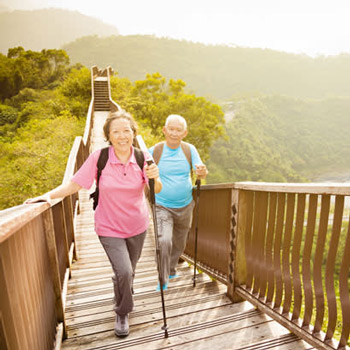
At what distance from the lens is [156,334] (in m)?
2.28

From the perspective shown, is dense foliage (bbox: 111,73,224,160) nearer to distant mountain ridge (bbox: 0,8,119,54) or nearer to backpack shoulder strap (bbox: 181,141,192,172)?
backpack shoulder strap (bbox: 181,141,192,172)

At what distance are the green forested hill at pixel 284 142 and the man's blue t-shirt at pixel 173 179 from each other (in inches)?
2101

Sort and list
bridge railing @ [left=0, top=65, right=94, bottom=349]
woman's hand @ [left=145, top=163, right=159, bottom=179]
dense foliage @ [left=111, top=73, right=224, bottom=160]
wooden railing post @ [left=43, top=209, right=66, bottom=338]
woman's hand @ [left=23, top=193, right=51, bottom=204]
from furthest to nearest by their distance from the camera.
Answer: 1. dense foliage @ [left=111, top=73, right=224, bottom=160]
2. woman's hand @ [left=145, top=163, right=159, bottom=179]
3. wooden railing post @ [left=43, top=209, right=66, bottom=338]
4. woman's hand @ [left=23, top=193, right=51, bottom=204]
5. bridge railing @ [left=0, top=65, right=94, bottom=349]

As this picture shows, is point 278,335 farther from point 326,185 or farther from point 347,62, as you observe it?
point 347,62

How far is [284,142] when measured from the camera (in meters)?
91.4

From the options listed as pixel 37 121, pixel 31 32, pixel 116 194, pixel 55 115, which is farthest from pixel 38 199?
pixel 31 32

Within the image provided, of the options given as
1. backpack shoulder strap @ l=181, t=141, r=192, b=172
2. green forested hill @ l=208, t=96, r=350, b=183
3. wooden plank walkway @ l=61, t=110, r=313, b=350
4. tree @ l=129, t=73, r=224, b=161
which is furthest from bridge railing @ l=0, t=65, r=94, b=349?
green forested hill @ l=208, t=96, r=350, b=183

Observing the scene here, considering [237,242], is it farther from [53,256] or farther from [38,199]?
[38,199]

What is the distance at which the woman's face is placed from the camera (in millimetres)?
2236

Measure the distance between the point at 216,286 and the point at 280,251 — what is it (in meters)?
1.17

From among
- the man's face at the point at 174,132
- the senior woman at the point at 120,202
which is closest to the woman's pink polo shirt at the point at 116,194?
the senior woman at the point at 120,202

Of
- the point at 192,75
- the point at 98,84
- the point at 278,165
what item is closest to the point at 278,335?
the point at 98,84

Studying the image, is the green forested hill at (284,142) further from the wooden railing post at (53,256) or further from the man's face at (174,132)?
the wooden railing post at (53,256)

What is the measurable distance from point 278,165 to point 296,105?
145ft
